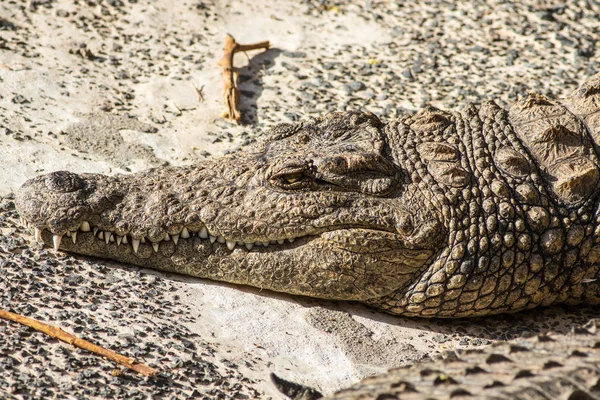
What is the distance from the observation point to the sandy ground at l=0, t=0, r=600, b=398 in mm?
4820

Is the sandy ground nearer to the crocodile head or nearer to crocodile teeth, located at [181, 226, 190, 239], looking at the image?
the crocodile head

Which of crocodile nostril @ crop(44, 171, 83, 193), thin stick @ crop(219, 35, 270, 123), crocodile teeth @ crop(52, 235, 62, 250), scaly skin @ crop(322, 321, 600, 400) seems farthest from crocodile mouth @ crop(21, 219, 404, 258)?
thin stick @ crop(219, 35, 270, 123)

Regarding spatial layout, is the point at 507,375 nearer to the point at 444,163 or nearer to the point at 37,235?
the point at 444,163

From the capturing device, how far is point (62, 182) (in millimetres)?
5352

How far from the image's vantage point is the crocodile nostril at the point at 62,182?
5320 mm

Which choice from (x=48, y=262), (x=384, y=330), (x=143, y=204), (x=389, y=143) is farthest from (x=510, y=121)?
(x=48, y=262)

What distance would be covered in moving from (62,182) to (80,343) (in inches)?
46.5

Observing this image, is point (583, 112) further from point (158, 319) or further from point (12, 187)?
point (12, 187)

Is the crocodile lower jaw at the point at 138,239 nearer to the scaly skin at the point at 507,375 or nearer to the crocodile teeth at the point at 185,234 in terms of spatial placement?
the crocodile teeth at the point at 185,234

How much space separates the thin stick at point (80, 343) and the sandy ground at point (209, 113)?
0.17ft

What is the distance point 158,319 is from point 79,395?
856 mm

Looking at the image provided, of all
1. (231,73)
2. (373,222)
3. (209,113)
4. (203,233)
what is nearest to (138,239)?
(203,233)

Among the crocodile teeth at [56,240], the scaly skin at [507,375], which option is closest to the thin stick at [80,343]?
the crocodile teeth at [56,240]

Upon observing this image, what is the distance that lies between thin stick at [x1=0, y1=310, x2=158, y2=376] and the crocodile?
72 centimetres
